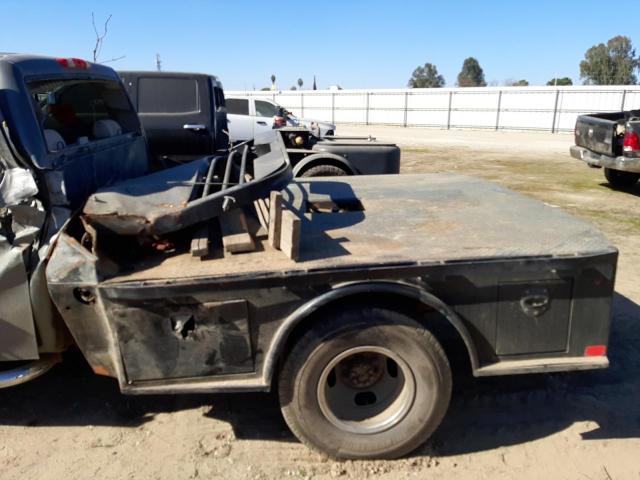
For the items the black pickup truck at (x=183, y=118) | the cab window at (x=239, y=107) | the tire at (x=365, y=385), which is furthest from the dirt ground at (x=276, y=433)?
the cab window at (x=239, y=107)

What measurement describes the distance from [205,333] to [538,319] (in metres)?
1.67

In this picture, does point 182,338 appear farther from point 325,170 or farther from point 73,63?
point 325,170

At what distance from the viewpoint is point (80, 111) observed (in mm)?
3850

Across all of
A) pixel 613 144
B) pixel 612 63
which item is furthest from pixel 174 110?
pixel 612 63

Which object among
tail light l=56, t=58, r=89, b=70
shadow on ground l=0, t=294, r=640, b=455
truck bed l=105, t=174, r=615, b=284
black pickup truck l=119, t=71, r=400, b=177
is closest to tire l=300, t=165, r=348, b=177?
black pickup truck l=119, t=71, r=400, b=177

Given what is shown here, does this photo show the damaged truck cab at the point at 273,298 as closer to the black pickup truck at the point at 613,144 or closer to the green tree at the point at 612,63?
the black pickup truck at the point at 613,144

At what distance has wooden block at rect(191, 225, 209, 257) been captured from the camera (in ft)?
8.75

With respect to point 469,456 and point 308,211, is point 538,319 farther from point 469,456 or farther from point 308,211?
point 308,211

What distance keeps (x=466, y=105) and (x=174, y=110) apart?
25.0m

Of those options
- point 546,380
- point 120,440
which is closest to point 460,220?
point 546,380

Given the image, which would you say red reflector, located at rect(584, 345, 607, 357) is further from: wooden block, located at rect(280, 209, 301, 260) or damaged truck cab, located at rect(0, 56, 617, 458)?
wooden block, located at rect(280, 209, 301, 260)

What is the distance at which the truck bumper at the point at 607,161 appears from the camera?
8836mm

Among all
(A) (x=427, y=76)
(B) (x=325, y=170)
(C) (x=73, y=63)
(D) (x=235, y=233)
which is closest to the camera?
(D) (x=235, y=233)

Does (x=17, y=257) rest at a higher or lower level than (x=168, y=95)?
lower
